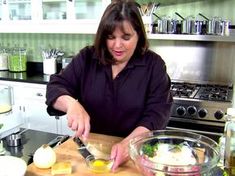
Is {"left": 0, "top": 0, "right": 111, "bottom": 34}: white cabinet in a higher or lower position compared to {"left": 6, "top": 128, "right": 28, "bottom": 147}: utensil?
higher

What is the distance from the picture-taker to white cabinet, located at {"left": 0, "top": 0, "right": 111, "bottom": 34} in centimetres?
293

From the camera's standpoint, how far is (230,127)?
3.43ft

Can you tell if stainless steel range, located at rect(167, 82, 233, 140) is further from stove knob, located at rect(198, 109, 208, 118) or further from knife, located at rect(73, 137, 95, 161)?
knife, located at rect(73, 137, 95, 161)

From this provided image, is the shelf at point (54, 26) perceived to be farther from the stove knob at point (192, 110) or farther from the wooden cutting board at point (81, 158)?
the wooden cutting board at point (81, 158)

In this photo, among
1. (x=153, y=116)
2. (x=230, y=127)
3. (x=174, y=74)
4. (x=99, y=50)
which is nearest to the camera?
(x=230, y=127)

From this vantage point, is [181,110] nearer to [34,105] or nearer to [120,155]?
[120,155]

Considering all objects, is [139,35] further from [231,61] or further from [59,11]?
[59,11]

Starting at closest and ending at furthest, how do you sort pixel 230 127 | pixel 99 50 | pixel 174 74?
pixel 230 127 → pixel 99 50 → pixel 174 74

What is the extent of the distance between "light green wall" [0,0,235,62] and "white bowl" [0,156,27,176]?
6.98ft

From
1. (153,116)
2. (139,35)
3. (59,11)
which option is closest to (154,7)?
(59,11)

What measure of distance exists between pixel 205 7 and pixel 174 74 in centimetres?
65

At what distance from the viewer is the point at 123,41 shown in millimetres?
1379

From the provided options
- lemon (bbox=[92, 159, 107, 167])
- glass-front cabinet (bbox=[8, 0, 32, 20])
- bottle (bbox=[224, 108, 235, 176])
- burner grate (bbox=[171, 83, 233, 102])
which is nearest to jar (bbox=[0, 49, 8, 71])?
glass-front cabinet (bbox=[8, 0, 32, 20])

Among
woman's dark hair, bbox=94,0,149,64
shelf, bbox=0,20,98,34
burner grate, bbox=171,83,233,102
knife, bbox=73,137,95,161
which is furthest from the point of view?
shelf, bbox=0,20,98,34
